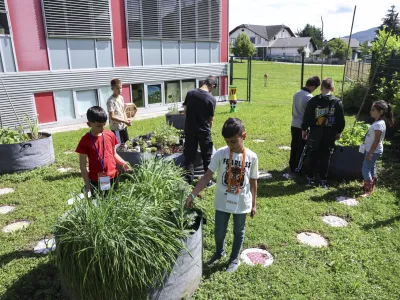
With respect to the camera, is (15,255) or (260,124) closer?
(15,255)

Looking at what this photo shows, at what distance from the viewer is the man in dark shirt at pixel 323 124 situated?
493 centimetres

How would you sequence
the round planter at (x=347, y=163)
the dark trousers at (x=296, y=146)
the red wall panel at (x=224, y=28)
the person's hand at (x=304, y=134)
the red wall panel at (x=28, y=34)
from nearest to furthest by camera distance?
the person's hand at (x=304, y=134)
the round planter at (x=347, y=163)
the dark trousers at (x=296, y=146)
the red wall panel at (x=28, y=34)
the red wall panel at (x=224, y=28)

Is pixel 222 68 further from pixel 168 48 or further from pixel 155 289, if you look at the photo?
pixel 155 289

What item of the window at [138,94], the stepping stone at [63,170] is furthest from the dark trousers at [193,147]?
the window at [138,94]

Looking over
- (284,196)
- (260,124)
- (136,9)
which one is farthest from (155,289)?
(136,9)

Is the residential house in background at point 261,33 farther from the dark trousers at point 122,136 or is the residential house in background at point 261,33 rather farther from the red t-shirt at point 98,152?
the red t-shirt at point 98,152

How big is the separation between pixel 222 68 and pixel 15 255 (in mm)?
13042

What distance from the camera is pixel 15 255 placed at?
11.7 ft

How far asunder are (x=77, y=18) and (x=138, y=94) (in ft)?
11.5

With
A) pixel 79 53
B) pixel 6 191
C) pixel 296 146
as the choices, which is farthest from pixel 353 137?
pixel 79 53

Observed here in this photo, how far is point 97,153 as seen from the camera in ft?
11.4

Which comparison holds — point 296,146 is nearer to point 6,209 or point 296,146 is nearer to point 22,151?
point 6,209

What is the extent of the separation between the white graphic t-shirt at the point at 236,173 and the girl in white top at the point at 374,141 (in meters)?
2.71

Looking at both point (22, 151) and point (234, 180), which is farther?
point (22, 151)
